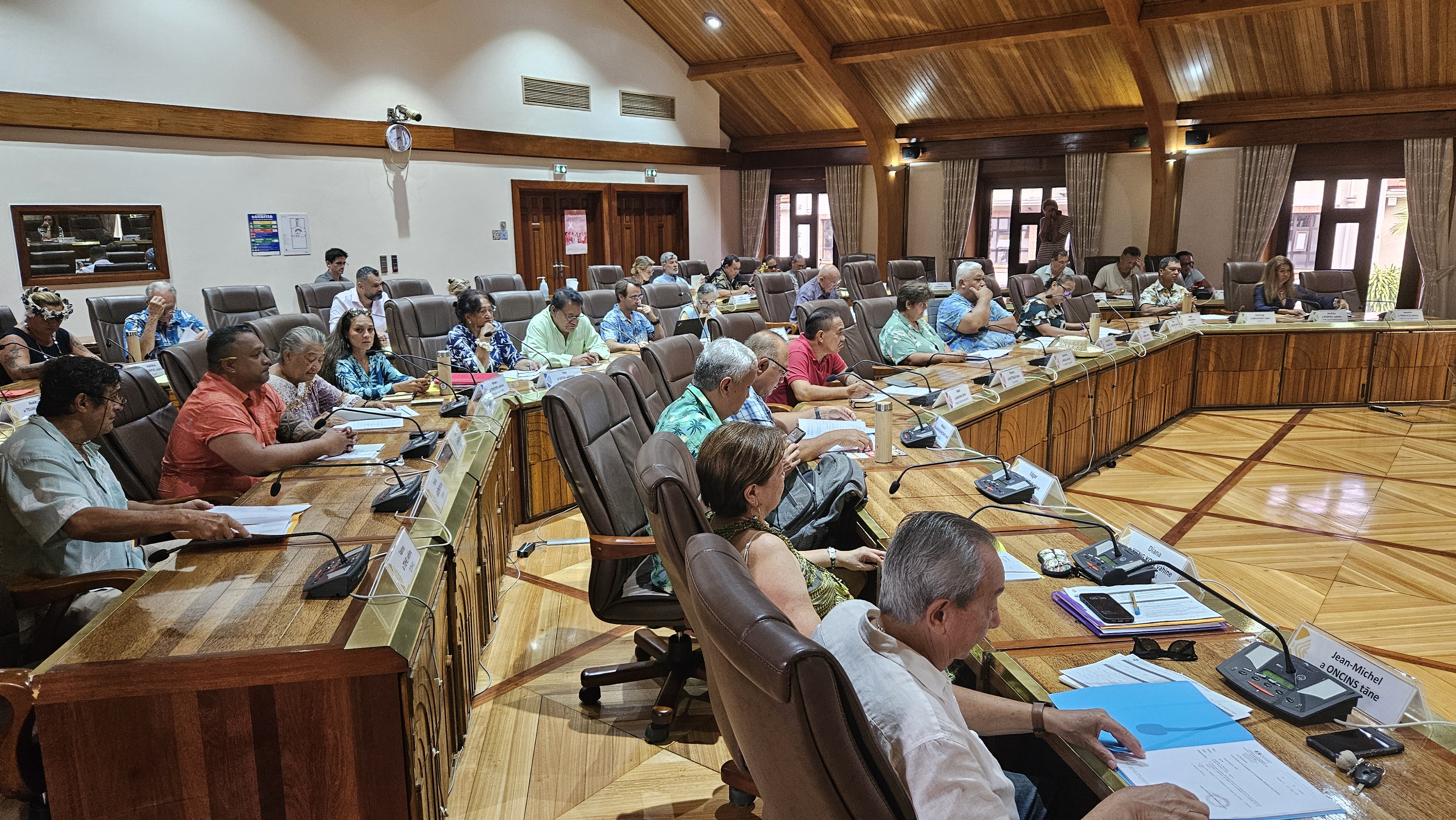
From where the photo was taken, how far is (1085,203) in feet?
36.1

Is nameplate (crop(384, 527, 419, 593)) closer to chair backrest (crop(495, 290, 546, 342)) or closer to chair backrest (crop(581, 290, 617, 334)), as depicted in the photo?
chair backrest (crop(495, 290, 546, 342))

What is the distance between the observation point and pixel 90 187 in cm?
709

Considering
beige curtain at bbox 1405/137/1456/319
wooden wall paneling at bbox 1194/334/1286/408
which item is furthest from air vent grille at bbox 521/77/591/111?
beige curtain at bbox 1405/137/1456/319

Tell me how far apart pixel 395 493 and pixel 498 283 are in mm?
6051

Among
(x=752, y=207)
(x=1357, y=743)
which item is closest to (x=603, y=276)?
(x=752, y=207)

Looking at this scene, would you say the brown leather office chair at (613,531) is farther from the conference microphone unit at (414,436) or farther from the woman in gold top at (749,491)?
the conference microphone unit at (414,436)

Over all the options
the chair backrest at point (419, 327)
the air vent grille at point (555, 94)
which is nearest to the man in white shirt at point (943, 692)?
the chair backrest at point (419, 327)

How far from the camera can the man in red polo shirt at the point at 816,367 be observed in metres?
4.02

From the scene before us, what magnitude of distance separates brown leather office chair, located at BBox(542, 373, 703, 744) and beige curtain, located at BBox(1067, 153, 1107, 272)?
9.48 m

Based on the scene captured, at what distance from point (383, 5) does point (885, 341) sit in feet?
21.6

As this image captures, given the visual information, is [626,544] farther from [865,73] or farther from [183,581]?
[865,73]

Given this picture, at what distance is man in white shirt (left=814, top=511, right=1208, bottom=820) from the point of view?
3.65 ft

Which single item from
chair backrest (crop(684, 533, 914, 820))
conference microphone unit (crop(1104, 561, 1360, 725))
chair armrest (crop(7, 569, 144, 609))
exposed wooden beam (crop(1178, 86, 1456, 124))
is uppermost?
exposed wooden beam (crop(1178, 86, 1456, 124))

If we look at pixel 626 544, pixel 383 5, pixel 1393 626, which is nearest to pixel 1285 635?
pixel 626 544
